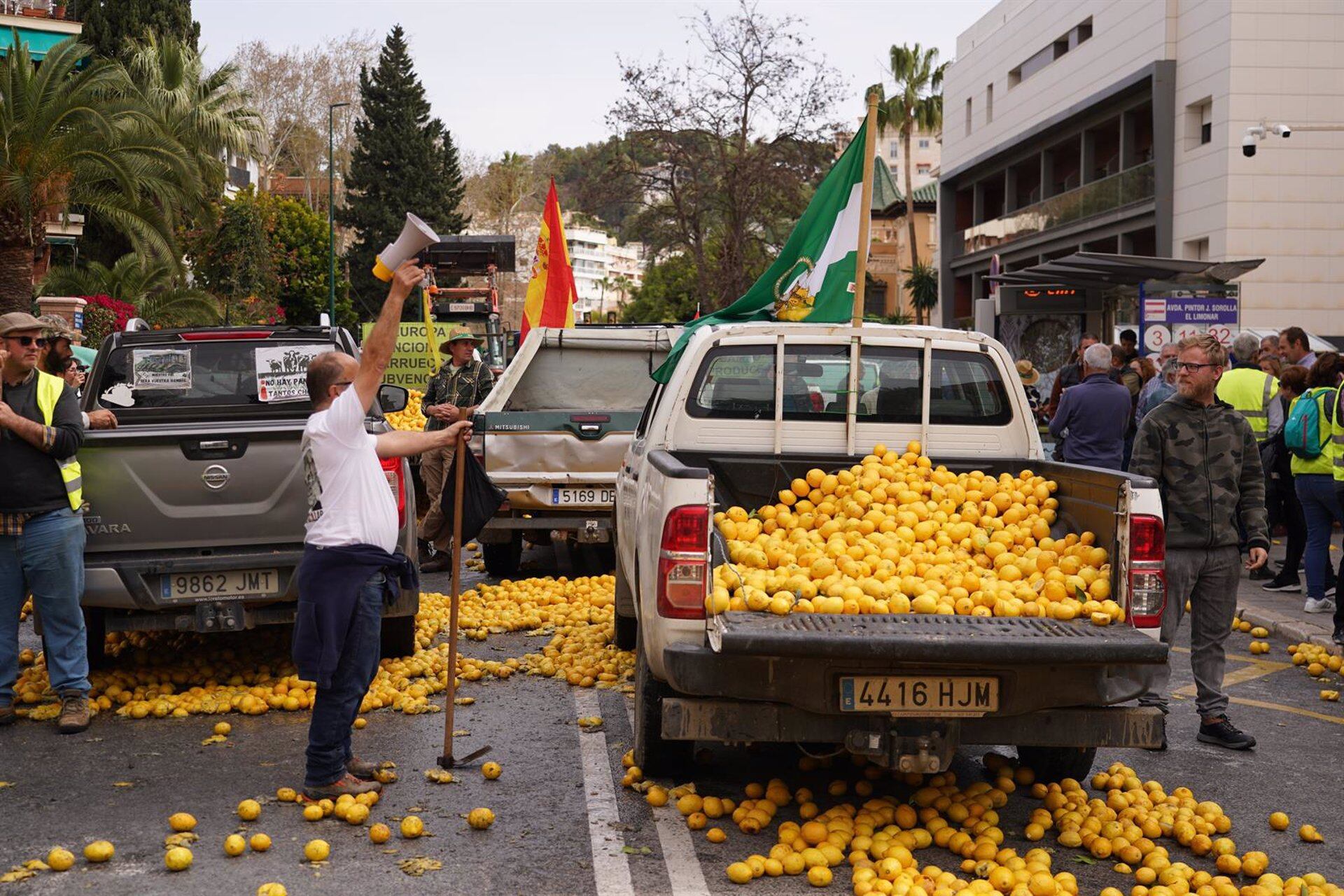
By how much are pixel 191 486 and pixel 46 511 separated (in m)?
0.70

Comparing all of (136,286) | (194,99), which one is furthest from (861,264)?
(194,99)

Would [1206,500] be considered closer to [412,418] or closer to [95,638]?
[95,638]

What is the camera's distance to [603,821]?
5.50m

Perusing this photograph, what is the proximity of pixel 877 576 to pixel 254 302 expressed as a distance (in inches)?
1657

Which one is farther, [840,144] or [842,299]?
[840,144]

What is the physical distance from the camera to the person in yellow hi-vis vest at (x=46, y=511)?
694 centimetres

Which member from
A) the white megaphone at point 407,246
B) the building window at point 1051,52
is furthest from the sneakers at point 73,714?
the building window at point 1051,52

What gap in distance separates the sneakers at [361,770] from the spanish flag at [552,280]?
10535 mm

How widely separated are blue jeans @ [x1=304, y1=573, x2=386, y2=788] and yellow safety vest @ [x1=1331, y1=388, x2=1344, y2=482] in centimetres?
700

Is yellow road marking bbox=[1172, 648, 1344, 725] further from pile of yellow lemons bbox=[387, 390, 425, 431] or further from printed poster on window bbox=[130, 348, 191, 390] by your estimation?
pile of yellow lemons bbox=[387, 390, 425, 431]

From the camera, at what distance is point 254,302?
44.8 m

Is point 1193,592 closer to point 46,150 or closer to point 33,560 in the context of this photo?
point 33,560

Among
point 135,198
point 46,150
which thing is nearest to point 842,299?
point 46,150

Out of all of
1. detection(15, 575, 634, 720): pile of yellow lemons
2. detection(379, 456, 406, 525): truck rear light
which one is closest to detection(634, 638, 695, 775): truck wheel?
detection(15, 575, 634, 720): pile of yellow lemons
